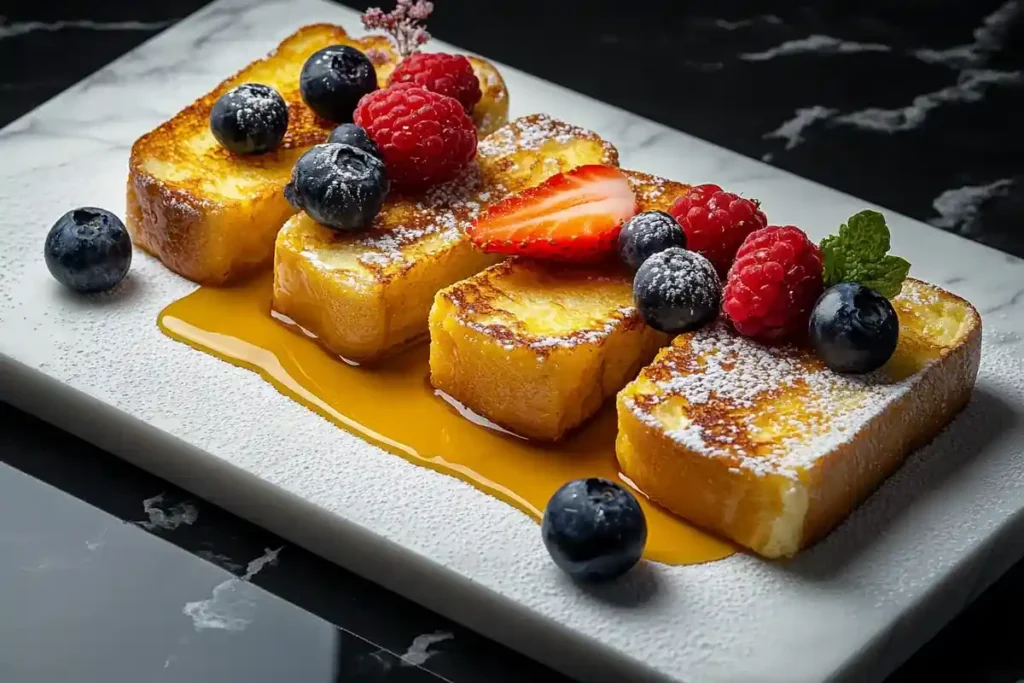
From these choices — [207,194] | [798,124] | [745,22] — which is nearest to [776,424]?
[207,194]

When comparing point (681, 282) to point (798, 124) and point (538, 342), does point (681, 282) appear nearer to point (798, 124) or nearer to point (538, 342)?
point (538, 342)

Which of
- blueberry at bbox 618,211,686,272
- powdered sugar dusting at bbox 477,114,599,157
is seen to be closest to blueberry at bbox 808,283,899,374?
blueberry at bbox 618,211,686,272

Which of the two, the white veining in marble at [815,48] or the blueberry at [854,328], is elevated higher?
the blueberry at [854,328]

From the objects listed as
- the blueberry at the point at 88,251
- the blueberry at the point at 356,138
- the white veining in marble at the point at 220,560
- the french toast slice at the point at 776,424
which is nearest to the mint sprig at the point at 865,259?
the french toast slice at the point at 776,424

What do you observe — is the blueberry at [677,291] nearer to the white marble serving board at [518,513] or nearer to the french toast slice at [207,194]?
the white marble serving board at [518,513]

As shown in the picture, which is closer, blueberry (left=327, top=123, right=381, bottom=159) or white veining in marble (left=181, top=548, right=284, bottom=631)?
white veining in marble (left=181, top=548, right=284, bottom=631)

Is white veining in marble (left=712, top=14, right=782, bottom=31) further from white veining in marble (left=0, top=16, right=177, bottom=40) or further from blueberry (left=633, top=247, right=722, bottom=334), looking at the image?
blueberry (left=633, top=247, right=722, bottom=334)
